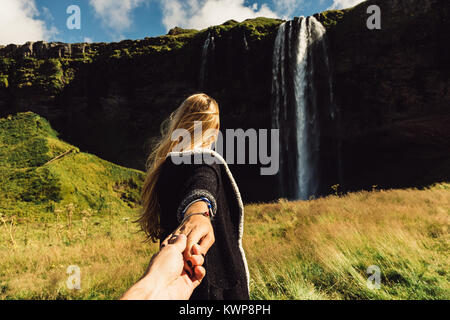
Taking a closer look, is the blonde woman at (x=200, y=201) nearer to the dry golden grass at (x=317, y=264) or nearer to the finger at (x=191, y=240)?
the finger at (x=191, y=240)

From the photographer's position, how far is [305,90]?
71.6 ft

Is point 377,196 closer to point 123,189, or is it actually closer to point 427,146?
point 427,146

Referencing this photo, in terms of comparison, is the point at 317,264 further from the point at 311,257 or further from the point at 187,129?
the point at 187,129

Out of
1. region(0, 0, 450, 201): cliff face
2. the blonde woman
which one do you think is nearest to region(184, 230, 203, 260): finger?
the blonde woman

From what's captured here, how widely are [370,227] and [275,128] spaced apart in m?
19.2

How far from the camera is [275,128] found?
2367cm

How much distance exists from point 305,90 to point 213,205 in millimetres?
23446

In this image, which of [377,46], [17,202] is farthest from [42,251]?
[377,46]

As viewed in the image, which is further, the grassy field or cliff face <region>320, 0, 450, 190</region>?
cliff face <region>320, 0, 450, 190</region>

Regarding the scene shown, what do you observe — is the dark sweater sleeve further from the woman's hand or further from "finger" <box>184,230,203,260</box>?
"finger" <box>184,230,203,260</box>

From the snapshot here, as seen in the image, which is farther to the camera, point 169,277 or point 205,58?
point 205,58

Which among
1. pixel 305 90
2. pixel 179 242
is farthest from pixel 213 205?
pixel 305 90

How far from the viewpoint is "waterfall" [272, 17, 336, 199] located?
2175 centimetres

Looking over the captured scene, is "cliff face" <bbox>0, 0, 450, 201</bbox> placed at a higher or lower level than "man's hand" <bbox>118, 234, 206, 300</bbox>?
higher
